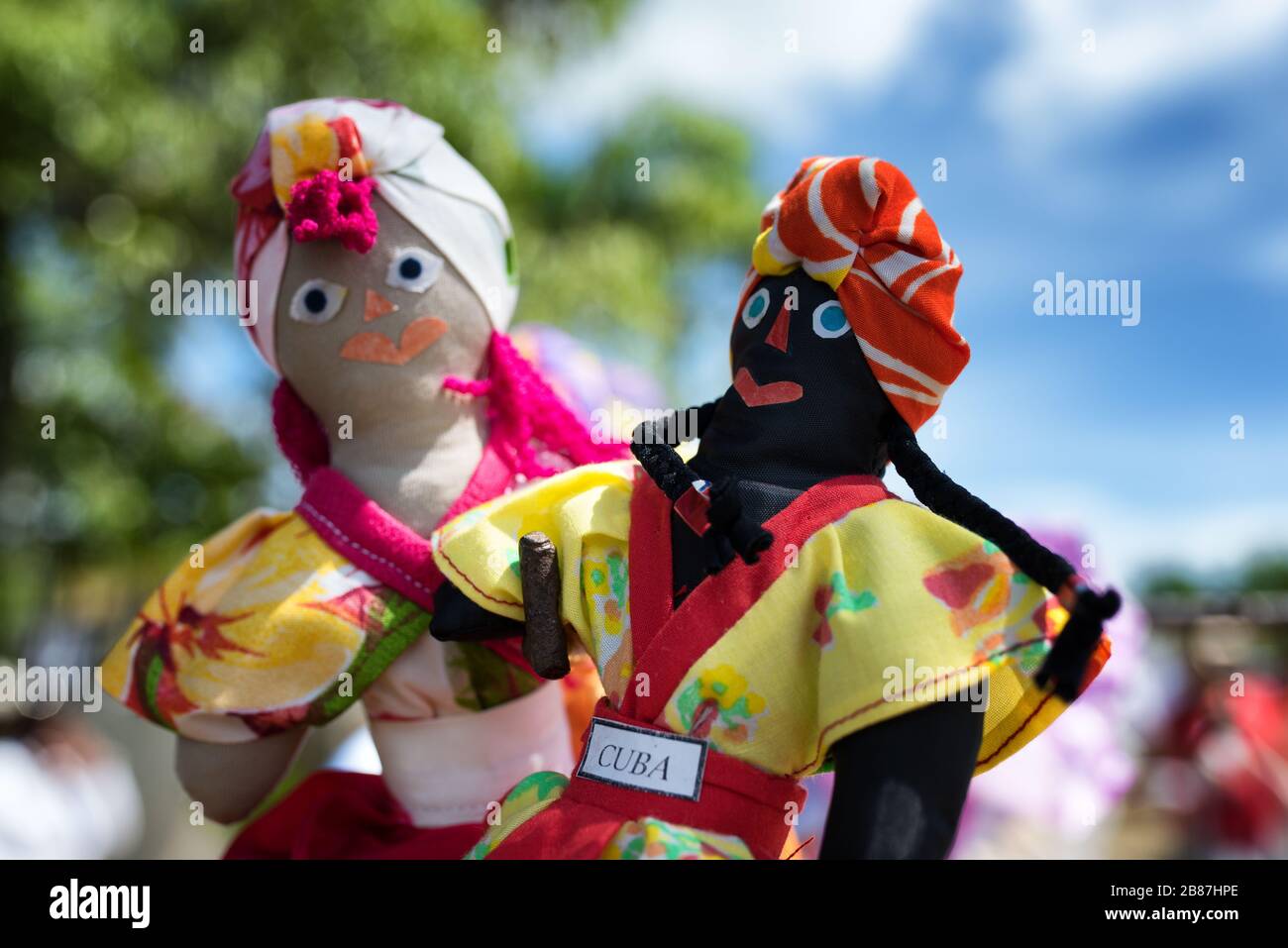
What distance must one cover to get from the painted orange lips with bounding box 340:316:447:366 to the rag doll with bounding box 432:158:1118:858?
269 millimetres

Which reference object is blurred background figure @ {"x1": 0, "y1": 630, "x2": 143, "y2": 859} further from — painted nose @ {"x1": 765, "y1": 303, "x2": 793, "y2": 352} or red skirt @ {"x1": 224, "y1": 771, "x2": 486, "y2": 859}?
painted nose @ {"x1": 765, "y1": 303, "x2": 793, "y2": 352}

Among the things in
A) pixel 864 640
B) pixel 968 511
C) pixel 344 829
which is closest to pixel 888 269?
pixel 968 511

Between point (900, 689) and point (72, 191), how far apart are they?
5.46 meters

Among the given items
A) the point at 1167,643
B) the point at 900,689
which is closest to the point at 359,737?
the point at 900,689

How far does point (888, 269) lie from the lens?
1181 mm

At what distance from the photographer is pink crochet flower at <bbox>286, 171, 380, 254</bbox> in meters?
1.40

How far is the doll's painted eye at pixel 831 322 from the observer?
3.98 feet

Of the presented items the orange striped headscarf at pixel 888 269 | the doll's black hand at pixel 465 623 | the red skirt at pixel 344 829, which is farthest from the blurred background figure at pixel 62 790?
the orange striped headscarf at pixel 888 269

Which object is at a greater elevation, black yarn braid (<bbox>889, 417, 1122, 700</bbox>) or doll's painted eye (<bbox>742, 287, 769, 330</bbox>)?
doll's painted eye (<bbox>742, 287, 769, 330</bbox>)

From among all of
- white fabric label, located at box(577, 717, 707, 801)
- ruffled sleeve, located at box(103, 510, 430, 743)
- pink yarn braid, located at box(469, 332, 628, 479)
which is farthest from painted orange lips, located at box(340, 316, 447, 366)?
white fabric label, located at box(577, 717, 707, 801)

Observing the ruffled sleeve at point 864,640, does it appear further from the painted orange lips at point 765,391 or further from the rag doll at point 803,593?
the painted orange lips at point 765,391

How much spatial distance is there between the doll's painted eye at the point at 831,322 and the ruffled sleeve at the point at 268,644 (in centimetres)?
61
